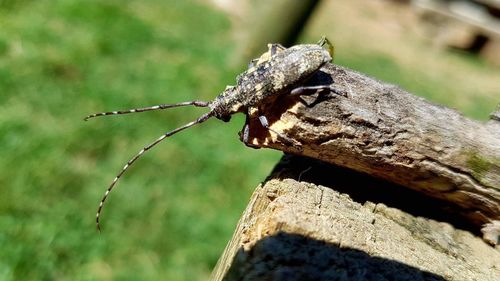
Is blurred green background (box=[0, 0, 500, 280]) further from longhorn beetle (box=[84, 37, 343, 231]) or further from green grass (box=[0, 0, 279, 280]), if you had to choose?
longhorn beetle (box=[84, 37, 343, 231])

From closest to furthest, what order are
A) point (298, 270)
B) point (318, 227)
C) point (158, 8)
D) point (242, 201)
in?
point (298, 270)
point (318, 227)
point (242, 201)
point (158, 8)

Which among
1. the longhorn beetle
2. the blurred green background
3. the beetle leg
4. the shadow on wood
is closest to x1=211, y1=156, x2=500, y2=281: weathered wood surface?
the shadow on wood

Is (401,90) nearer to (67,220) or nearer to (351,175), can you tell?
(351,175)

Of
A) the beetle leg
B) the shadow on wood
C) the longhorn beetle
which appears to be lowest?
the shadow on wood

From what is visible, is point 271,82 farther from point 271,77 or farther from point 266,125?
point 266,125

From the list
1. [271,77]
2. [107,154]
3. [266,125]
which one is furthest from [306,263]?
[107,154]

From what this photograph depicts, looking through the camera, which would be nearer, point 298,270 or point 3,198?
point 298,270

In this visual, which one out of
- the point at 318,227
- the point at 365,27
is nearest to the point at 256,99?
the point at 318,227
